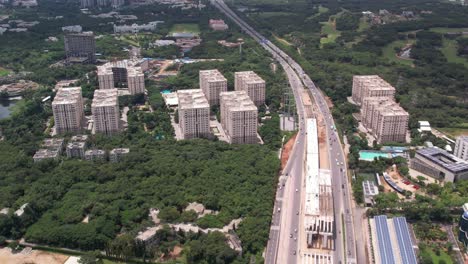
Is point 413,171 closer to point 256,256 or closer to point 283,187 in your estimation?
point 283,187

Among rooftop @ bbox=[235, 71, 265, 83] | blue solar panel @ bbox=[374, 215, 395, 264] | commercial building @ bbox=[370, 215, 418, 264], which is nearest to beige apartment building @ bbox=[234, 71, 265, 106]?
rooftop @ bbox=[235, 71, 265, 83]

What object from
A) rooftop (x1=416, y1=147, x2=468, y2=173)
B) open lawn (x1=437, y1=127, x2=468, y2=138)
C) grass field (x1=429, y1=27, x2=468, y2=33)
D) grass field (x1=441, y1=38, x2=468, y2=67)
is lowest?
open lawn (x1=437, y1=127, x2=468, y2=138)

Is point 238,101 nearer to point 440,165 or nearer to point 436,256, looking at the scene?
point 440,165

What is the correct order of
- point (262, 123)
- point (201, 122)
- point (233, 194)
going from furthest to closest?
point (262, 123), point (201, 122), point (233, 194)

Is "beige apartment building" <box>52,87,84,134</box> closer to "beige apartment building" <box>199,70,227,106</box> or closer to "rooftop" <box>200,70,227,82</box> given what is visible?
"beige apartment building" <box>199,70,227,106</box>

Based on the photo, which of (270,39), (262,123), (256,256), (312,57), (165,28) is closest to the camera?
(256,256)

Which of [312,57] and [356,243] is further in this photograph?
[312,57]

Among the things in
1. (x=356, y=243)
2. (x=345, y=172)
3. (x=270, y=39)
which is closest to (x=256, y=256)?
(x=356, y=243)
